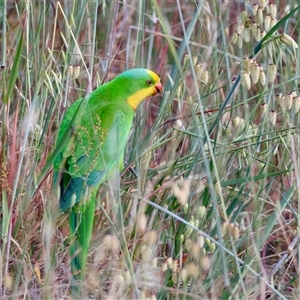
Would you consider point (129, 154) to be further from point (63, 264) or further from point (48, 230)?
point (48, 230)

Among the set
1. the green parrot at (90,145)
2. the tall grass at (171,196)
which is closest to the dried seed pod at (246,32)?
the tall grass at (171,196)

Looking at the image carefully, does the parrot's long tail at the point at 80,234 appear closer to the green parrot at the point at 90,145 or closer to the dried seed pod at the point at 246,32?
the green parrot at the point at 90,145

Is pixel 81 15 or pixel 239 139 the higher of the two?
pixel 81 15

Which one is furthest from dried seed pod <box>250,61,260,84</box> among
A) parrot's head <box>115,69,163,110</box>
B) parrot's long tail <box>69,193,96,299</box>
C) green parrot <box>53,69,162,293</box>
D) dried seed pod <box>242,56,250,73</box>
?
parrot's head <box>115,69,163,110</box>

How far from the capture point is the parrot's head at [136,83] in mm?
2389

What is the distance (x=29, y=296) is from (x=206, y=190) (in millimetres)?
552

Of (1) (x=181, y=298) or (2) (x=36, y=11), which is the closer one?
(1) (x=181, y=298)

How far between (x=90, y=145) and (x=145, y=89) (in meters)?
0.59

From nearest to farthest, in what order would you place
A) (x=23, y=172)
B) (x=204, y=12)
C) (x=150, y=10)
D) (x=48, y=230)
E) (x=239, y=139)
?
(x=48, y=230), (x=239, y=139), (x=23, y=172), (x=204, y=12), (x=150, y=10)

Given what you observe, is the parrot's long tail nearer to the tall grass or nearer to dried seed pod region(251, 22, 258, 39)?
the tall grass

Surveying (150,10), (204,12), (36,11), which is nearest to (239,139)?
(204,12)

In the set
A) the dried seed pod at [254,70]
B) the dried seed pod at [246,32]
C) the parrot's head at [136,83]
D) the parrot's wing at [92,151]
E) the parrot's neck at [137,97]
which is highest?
the dried seed pod at [246,32]

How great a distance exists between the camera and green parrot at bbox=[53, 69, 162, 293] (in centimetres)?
189

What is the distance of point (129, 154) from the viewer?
2.38 metres
